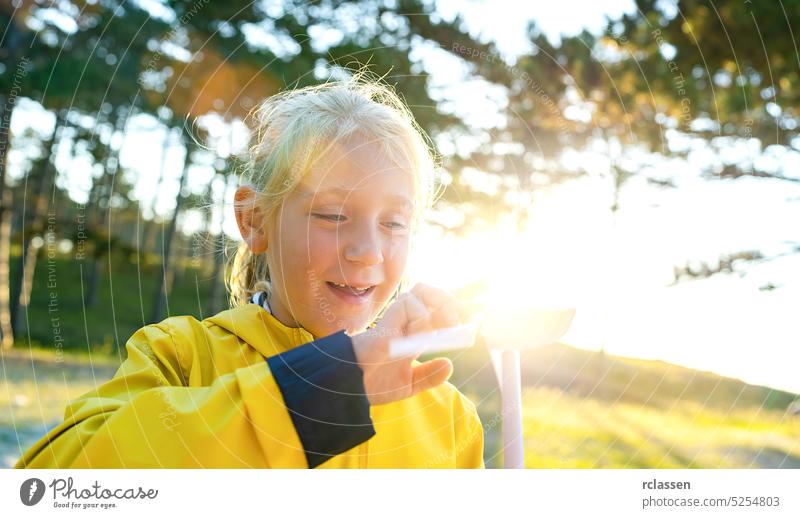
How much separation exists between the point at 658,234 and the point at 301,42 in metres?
0.74

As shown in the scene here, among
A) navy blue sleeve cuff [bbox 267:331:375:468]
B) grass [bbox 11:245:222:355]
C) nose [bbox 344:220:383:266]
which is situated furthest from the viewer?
grass [bbox 11:245:222:355]

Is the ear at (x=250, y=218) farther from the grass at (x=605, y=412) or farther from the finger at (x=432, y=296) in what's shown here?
the finger at (x=432, y=296)

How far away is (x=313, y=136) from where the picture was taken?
0.78 meters

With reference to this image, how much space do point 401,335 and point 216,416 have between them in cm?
16

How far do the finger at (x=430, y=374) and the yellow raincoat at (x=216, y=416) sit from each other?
0.16ft

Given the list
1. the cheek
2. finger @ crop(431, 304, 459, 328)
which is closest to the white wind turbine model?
finger @ crop(431, 304, 459, 328)

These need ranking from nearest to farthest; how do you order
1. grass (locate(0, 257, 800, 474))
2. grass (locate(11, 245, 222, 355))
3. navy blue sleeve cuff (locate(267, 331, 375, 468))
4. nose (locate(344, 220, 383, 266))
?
navy blue sleeve cuff (locate(267, 331, 375, 468)) → nose (locate(344, 220, 383, 266)) → grass (locate(0, 257, 800, 474)) → grass (locate(11, 245, 222, 355))

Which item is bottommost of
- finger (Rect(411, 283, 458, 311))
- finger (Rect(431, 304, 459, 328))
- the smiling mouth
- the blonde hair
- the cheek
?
finger (Rect(431, 304, 459, 328))

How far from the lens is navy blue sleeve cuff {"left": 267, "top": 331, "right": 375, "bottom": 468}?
544mm

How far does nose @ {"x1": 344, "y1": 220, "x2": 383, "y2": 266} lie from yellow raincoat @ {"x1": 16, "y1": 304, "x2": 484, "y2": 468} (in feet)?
0.38

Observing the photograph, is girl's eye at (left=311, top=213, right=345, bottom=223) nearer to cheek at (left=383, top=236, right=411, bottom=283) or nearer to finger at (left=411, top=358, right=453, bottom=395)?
cheek at (left=383, top=236, right=411, bottom=283)

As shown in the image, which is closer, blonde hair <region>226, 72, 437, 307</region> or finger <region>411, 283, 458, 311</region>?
finger <region>411, 283, 458, 311</region>

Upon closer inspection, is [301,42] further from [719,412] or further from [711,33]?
[711,33]
